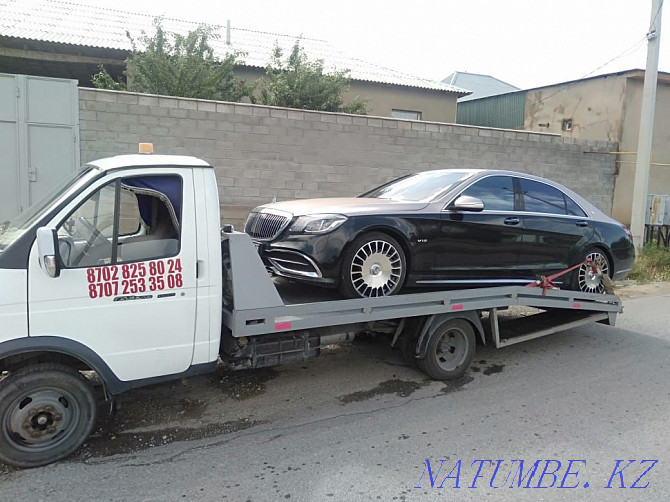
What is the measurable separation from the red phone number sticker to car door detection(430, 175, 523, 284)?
101 inches

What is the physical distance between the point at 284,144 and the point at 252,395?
623cm

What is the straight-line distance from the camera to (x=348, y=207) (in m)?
4.79

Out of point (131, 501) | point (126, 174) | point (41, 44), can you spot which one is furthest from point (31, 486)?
point (41, 44)

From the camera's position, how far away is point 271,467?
3.57 metres

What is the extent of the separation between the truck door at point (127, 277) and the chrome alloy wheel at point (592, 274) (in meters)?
4.78

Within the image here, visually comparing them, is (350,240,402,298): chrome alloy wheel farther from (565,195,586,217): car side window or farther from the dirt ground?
(565,195,586,217): car side window

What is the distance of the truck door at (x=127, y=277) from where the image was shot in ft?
11.1

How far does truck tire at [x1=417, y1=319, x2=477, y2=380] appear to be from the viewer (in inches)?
203

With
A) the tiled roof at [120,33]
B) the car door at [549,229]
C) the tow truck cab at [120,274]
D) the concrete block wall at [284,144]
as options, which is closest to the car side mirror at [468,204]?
the car door at [549,229]

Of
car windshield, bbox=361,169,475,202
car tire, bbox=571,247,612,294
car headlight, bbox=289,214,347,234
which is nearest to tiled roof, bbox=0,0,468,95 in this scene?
car windshield, bbox=361,169,475,202

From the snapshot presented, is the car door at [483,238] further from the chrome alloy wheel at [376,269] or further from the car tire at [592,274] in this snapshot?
the car tire at [592,274]

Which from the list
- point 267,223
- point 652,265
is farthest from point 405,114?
point 267,223

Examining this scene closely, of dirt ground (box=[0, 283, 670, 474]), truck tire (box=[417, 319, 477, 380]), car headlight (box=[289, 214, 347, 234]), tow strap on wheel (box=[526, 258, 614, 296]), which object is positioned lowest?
dirt ground (box=[0, 283, 670, 474])

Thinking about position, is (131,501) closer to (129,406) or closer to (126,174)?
(129,406)
